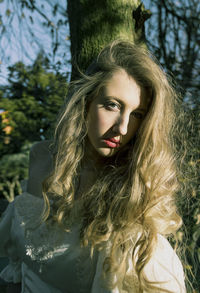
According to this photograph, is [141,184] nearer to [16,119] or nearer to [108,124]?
[108,124]

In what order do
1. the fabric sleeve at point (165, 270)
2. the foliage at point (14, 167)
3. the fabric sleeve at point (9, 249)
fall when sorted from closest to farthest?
the fabric sleeve at point (165, 270), the fabric sleeve at point (9, 249), the foliage at point (14, 167)

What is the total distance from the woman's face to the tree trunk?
1.86ft

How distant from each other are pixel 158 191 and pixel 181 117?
0.67 meters

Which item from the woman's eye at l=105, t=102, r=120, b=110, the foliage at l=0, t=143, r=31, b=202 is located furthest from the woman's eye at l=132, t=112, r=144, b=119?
the foliage at l=0, t=143, r=31, b=202

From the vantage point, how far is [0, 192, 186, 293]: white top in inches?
57.7

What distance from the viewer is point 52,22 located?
4293mm

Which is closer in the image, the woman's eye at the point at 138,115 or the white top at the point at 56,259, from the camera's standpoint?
the white top at the point at 56,259

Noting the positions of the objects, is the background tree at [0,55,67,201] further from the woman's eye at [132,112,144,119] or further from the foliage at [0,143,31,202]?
the woman's eye at [132,112,144,119]

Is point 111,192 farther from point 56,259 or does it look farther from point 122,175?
point 56,259

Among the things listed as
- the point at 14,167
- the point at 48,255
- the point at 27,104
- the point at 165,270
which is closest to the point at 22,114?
the point at 27,104

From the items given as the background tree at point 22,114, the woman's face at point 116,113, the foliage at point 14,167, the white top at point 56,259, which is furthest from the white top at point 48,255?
the foliage at point 14,167

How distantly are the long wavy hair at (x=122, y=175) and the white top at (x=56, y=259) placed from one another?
0.23 ft

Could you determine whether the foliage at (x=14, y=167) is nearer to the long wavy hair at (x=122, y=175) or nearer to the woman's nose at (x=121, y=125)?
the long wavy hair at (x=122, y=175)

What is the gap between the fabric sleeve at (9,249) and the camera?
1935mm
